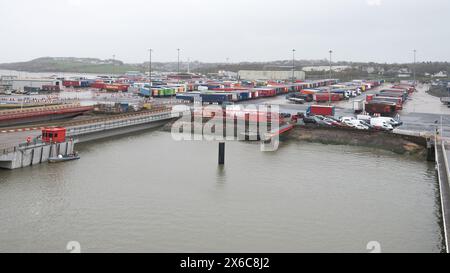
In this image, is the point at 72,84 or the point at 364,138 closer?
the point at 364,138

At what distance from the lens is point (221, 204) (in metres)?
8.52

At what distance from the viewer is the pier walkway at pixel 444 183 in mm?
6783

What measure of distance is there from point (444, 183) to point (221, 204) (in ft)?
13.9

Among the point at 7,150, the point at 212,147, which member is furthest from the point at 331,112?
the point at 7,150

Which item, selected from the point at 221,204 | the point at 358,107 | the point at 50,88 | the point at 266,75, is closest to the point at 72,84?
the point at 50,88

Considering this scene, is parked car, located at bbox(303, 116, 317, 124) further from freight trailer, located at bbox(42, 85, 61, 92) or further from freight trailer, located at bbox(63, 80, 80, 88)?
freight trailer, located at bbox(63, 80, 80, 88)

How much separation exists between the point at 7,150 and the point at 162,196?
4343mm

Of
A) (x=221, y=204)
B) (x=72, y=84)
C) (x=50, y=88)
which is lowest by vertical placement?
(x=221, y=204)

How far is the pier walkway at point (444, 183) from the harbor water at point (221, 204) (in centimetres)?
32

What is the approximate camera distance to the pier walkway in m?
6.78

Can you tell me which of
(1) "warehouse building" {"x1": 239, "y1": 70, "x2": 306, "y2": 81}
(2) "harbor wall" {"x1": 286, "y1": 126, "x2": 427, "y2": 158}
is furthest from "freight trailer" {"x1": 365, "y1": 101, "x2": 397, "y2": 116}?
(1) "warehouse building" {"x1": 239, "y1": 70, "x2": 306, "y2": 81}

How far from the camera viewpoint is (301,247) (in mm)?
6617

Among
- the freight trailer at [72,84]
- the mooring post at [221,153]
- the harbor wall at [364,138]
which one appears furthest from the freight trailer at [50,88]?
the mooring post at [221,153]

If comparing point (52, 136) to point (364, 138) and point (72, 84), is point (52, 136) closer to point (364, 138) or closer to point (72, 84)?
point (364, 138)
